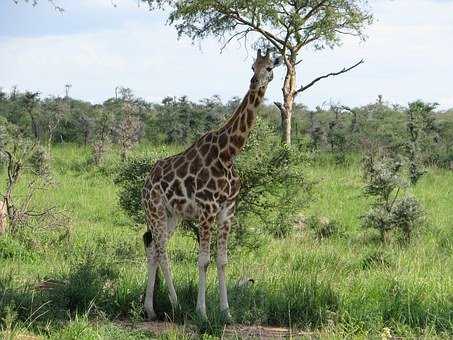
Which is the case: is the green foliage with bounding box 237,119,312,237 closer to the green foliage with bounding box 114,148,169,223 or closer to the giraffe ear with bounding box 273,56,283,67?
the green foliage with bounding box 114,148,169,223

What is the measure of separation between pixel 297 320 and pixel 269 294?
1.84ft

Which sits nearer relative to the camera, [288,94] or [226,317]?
[226,317]

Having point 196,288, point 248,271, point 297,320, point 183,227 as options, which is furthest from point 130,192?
point 297,320

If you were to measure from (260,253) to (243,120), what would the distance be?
4.68 meters

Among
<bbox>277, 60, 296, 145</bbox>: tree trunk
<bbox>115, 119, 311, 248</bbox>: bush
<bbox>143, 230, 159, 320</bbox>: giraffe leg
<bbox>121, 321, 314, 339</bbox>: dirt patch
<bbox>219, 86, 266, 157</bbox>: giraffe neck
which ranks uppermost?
<bbox>277, 60, 296, 145</bbox>: tree trunk

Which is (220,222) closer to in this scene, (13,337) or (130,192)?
(13,337)

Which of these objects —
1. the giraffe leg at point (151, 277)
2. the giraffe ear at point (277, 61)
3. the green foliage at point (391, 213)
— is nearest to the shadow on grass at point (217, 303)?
the giraffe leg at point (151, 277)

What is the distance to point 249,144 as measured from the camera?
414 inches

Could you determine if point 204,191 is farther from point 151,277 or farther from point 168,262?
point 151,277

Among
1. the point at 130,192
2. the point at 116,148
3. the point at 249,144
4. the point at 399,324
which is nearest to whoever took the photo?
the point at 399,324

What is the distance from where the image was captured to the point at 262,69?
271 inches

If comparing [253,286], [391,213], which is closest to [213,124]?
[391,213]

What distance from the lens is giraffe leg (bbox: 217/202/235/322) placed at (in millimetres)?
6801

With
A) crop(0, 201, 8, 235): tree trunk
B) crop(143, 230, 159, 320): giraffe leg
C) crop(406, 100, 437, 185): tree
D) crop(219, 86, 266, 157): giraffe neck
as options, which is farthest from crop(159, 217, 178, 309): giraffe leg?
crop(406, 100, 437, 185): tree
